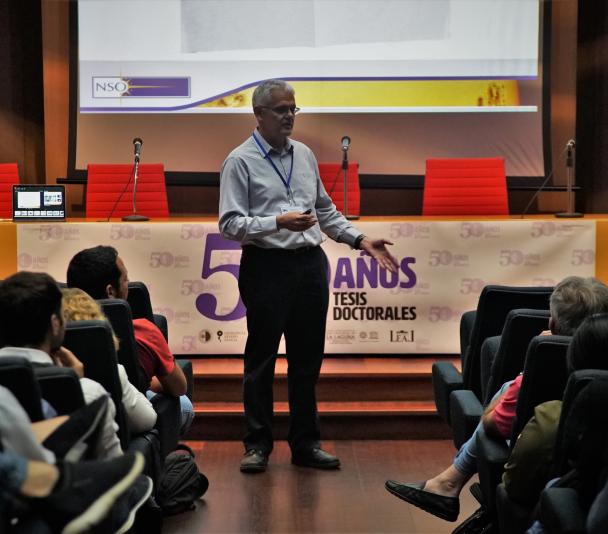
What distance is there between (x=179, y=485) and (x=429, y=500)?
93cm

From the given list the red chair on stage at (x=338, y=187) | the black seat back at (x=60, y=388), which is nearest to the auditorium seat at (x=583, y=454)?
the black seat back at (x=60, y=388)

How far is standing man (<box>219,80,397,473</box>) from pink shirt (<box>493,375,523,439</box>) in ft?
3.94

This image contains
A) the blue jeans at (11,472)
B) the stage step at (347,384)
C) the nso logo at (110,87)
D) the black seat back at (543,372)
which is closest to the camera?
the blue jeans at (11,472)

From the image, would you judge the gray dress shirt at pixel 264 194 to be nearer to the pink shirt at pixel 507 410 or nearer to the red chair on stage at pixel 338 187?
the pink shirt at pixel 507 410

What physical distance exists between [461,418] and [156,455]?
1.04 meters

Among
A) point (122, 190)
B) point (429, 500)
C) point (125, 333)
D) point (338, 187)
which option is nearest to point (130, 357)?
point (125, 333)

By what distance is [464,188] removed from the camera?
6.94m

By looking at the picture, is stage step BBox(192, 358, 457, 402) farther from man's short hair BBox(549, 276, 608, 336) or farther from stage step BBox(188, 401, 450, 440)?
man's short hair BBox(549, 276, 608, 336)

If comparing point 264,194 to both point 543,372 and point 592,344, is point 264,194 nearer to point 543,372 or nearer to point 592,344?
point 543,372

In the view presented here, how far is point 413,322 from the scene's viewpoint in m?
5.29

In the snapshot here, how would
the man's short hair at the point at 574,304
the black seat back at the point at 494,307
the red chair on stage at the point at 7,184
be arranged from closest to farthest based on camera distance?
the man's short hair at the point at 574,304 → the black seat back at the point at 494,307 → the red chair on stage at the point at 7,184

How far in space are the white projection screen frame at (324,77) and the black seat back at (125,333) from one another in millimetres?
4759

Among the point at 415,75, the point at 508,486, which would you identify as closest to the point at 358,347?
the point at 508,486

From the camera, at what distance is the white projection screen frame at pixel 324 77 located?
766 centimetres
